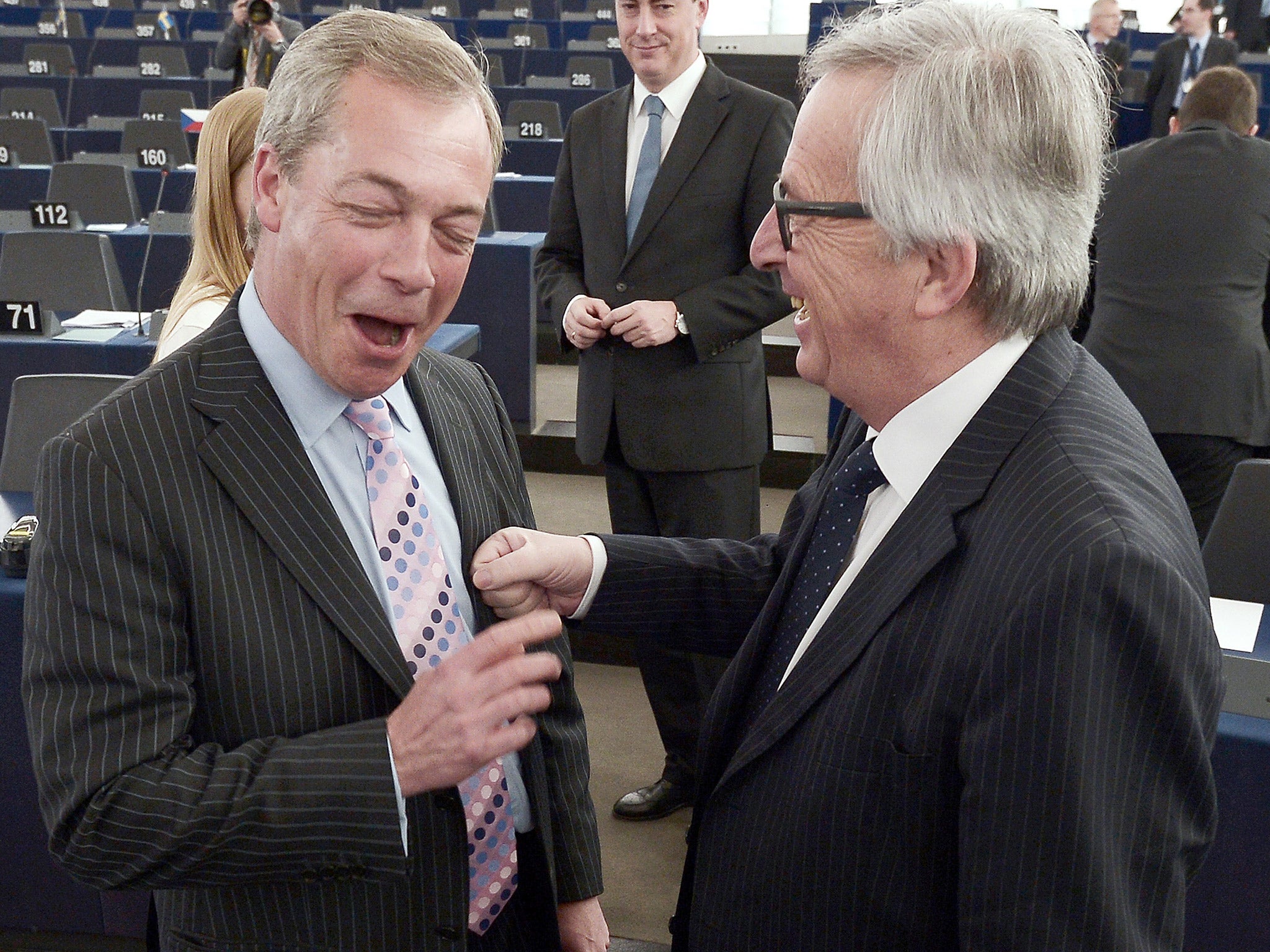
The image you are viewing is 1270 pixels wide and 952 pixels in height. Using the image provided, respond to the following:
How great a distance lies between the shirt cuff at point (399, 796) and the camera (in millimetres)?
952

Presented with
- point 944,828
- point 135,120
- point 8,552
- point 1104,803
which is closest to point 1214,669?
point 1104,803

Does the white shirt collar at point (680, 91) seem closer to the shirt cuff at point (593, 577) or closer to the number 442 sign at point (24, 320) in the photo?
the shirt cuff at point (593, 577)

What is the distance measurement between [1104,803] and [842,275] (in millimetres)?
509

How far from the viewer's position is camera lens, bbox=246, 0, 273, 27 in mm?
4617

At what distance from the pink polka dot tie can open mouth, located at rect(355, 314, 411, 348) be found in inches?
3.5

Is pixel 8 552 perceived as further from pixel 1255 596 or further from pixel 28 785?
pixel 1255 596

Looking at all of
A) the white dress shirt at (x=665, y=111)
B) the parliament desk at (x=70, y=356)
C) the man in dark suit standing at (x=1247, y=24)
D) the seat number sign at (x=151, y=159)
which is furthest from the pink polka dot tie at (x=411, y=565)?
the man in dark suit standing at (x=1247, y=24)

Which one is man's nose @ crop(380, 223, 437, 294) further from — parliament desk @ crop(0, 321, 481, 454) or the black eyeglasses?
parliament desk @ crop(0, 321, 481, 454)

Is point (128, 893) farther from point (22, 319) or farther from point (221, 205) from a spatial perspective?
point (22, 319)

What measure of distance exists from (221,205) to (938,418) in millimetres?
1371

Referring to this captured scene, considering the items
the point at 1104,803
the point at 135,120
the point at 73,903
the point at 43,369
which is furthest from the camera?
the point at 135,120

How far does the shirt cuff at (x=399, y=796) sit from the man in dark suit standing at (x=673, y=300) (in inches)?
61.4

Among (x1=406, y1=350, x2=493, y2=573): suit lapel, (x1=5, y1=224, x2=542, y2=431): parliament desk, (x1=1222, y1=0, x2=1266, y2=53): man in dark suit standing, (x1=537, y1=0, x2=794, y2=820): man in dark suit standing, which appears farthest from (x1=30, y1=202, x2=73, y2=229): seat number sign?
(x1=1222, y1=0, x2=1266, y2=53): man in dark suit standing

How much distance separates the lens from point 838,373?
Result: 1.14 m
